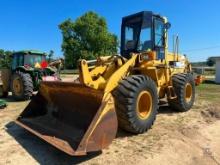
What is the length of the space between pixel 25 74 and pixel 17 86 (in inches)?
25.3

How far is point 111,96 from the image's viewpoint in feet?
16.4

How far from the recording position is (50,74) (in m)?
12.0

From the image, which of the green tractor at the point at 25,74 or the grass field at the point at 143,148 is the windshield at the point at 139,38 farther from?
the green tractor at the point at 25,74

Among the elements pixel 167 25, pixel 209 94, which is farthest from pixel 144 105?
pixel 209 94

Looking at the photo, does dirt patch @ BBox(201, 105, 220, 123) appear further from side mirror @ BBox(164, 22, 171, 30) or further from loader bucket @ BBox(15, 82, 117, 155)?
loader bucket @ BBox(15, 82, 117, 155)

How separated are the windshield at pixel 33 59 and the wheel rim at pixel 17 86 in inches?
45.2

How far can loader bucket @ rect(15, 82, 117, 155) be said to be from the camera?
439 cm

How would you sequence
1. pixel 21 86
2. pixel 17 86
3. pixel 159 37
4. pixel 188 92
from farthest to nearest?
pixel 17 86
pixel 21 86
pixel 188 92
pixel 159 37

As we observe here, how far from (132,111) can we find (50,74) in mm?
7342

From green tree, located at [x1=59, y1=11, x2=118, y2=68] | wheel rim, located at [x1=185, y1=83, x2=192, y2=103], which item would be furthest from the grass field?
green tree, located at [x1=59, y1=11, x2=118, y2=68]

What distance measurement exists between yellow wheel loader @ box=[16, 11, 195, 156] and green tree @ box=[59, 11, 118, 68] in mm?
37232

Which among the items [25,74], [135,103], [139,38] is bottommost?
[135,103]

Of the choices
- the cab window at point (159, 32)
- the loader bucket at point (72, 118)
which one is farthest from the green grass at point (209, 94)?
the loader bucket at point (72, 118)

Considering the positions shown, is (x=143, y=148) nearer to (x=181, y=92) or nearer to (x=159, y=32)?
(x=181, y=92)
